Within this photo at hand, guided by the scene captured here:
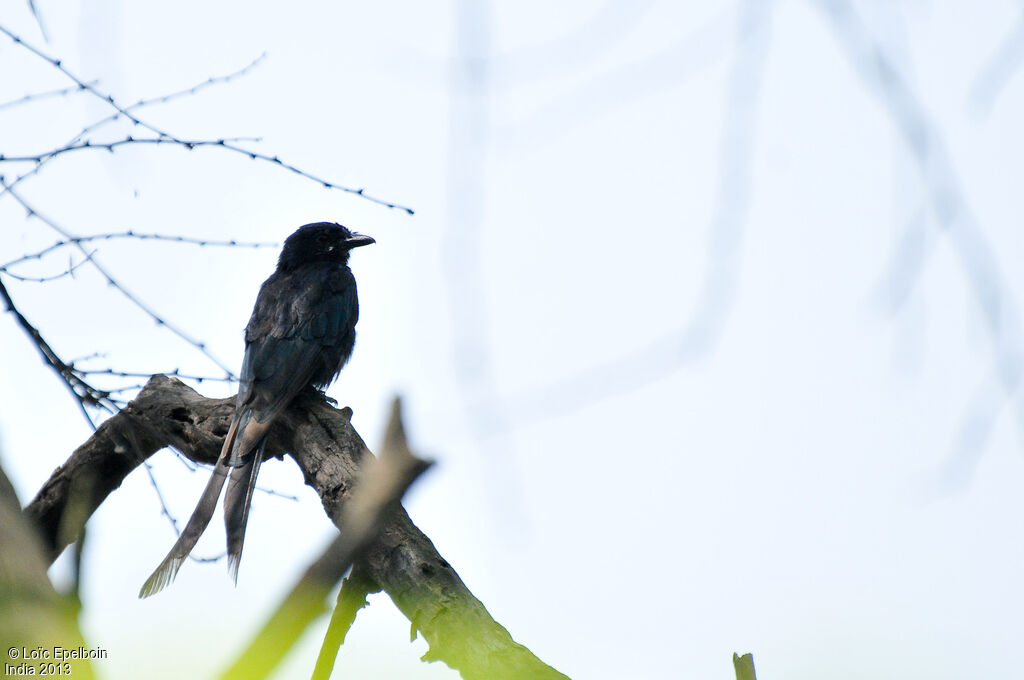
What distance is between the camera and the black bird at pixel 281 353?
4219 millimetres

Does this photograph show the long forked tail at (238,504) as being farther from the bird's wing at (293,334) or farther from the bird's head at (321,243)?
the bird's head at (321,243)

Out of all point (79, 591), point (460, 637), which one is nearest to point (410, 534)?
point (460, 637)

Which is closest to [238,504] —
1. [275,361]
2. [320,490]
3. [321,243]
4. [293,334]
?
[320,490]

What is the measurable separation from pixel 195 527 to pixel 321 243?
10.7ft

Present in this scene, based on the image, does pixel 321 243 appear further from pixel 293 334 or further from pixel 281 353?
pixel 281 353

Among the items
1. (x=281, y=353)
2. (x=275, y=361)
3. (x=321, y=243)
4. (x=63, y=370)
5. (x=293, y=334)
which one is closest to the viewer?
(x=63, y=370)

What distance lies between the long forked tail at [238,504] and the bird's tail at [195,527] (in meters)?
0.05

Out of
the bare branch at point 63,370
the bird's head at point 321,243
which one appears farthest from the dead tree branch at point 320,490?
the bird's head at point 321,243

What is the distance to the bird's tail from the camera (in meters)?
3.87

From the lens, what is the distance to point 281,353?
5473 mm

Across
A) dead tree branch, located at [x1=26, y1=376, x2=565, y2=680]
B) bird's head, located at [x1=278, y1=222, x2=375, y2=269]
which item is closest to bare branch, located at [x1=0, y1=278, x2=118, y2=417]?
dead tree branch, located at [x1=26, y1=376, x2=565, y2=680]

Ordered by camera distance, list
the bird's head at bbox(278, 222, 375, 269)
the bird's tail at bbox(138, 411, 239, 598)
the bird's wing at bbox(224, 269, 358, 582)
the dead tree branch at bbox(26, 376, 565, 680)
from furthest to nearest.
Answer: the bird's head at bbox(278, 222, 375, 269), the bird's wing at bbox(224, 269, 358, 582), the bird's tail at bbox(138, 411, 239, 598), the dead tree branch at bbox(26, 376, 565, 680)

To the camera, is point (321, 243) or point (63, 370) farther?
point (321, 243)

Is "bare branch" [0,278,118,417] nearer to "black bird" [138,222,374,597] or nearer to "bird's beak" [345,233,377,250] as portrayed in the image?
"black bird" [138,222,374,597]
